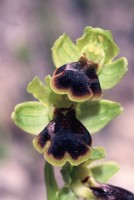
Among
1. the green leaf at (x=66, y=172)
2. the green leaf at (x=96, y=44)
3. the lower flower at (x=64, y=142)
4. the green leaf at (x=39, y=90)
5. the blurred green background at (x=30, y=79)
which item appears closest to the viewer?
the lower flower at (x=64, y=142)

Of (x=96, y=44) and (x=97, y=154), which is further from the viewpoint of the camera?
(x=96, y=44)

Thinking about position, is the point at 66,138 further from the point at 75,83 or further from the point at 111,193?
the point at 111,193

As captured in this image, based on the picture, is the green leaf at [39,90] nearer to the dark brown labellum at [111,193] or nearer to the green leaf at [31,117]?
the green leaf at [31,117]

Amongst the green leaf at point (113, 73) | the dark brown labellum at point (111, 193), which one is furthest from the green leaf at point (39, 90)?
the dark brown labellum at point (111, 193)

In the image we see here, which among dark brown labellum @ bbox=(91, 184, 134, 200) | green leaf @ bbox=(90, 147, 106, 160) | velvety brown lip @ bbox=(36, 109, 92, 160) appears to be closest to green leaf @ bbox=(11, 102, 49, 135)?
velvety brown lip @ bbox=(36, 109, 92, 160)

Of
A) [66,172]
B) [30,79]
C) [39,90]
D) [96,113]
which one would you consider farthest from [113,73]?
[30,79]

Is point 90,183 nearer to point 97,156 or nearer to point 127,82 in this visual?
point 97,156
